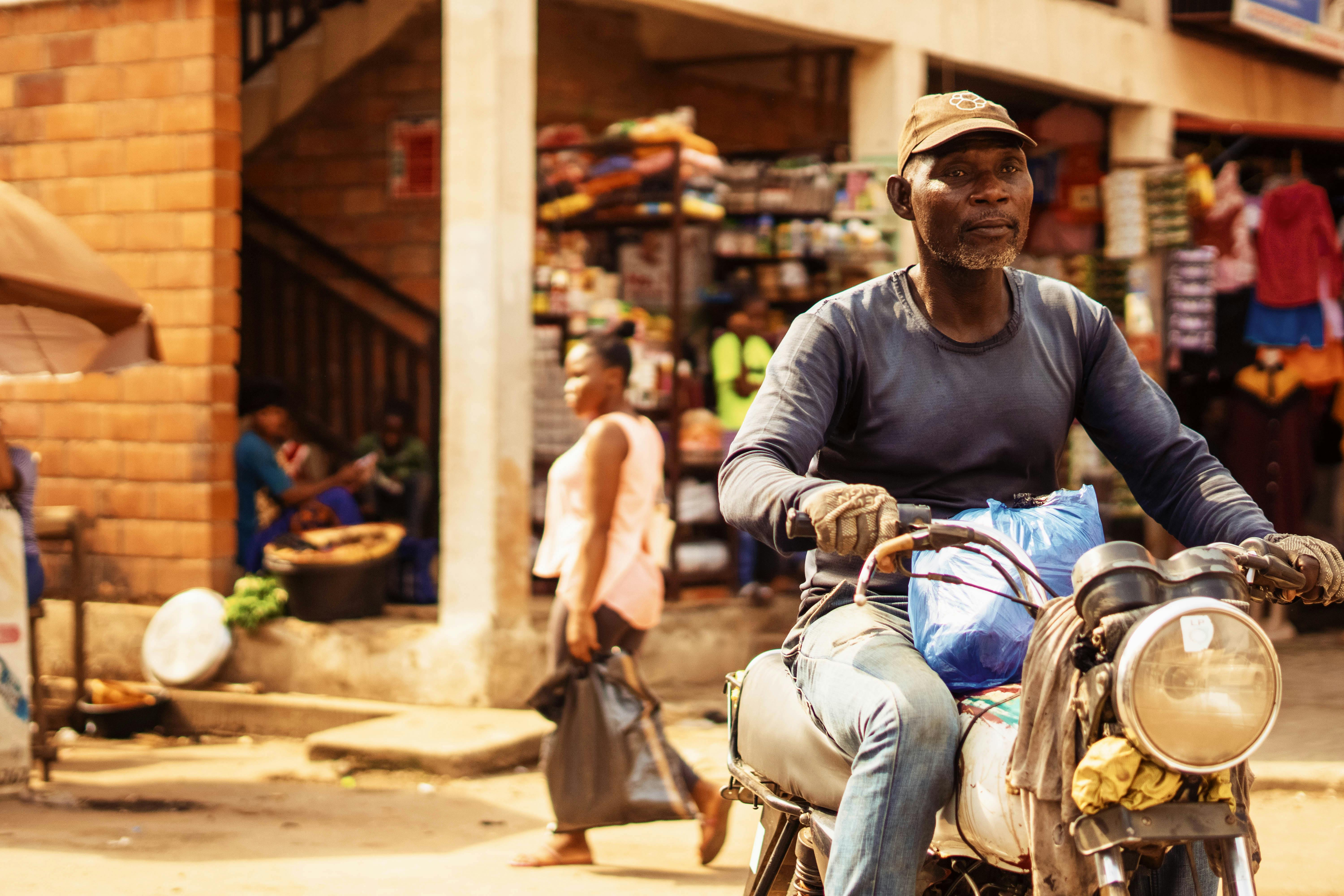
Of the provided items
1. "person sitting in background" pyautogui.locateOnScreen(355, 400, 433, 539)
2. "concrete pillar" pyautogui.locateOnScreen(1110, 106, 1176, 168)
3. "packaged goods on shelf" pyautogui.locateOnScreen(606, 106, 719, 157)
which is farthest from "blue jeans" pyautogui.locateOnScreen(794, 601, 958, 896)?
"concrete pillar" pyautogui.locateOnScreen(1110, 106, 1176, 168)

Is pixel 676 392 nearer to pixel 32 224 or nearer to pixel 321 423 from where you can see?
pixel 321 423

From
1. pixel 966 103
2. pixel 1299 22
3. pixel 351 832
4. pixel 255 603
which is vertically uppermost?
pixel 1299 22

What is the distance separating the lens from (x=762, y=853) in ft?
10.5

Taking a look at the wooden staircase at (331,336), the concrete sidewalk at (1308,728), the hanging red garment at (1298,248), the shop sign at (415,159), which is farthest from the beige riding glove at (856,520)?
the hanging red garment at (1298,248)

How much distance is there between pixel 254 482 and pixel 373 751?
2.55 metres

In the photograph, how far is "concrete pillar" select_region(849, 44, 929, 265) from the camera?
31.7ft

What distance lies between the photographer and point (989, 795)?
2369mm

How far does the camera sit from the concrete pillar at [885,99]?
31.7ft

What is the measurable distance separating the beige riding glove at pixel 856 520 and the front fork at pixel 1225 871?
54 cm

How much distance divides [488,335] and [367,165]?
3.64 m

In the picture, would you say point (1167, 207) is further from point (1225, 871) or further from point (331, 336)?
point (1225, 871)

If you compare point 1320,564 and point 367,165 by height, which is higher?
point 367,165

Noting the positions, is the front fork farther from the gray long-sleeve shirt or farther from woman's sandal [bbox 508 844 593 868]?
woman's sandal [bbox 508 844 593 868]

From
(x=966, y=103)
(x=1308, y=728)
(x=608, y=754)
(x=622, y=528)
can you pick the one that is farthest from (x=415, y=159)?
(x=966, y=103)
